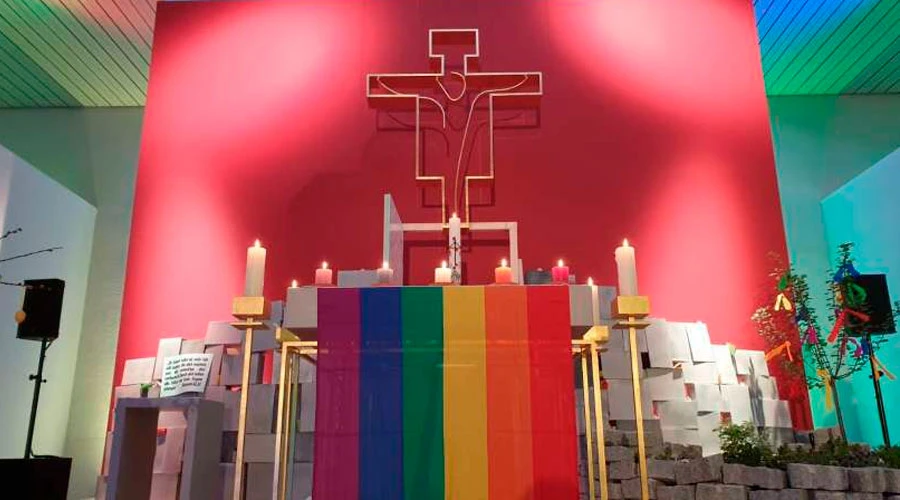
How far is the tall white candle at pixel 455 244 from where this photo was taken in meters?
3.48

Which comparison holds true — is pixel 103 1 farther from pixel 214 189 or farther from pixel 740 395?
pixel 740 395

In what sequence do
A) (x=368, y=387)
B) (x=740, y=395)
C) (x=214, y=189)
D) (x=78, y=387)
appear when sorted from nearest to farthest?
(x=368, y=387)
(x=740, y=395)
(x=214, y=189)
(x=78, y=387)

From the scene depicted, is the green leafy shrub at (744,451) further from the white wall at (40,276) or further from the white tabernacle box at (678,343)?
the white wall at (40,276)

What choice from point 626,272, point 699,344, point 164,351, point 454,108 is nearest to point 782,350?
point 699,344

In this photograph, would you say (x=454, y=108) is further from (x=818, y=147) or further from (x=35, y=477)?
(x=818, y=147)

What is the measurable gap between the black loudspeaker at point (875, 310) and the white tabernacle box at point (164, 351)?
3.46 metres

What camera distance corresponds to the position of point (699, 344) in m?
3.43

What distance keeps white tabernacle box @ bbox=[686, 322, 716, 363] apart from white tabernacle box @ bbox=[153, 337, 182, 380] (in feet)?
8.46

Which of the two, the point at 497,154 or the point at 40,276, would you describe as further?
the point at 40,276

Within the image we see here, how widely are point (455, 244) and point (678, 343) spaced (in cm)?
120

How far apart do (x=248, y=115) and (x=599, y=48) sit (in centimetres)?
217

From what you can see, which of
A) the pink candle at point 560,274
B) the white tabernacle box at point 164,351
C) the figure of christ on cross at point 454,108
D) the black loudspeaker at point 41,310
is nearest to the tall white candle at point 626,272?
the pink candle at point 560,274

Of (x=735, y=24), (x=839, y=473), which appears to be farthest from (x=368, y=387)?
(x=735, y=24)

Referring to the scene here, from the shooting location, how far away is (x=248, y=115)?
164 inches
